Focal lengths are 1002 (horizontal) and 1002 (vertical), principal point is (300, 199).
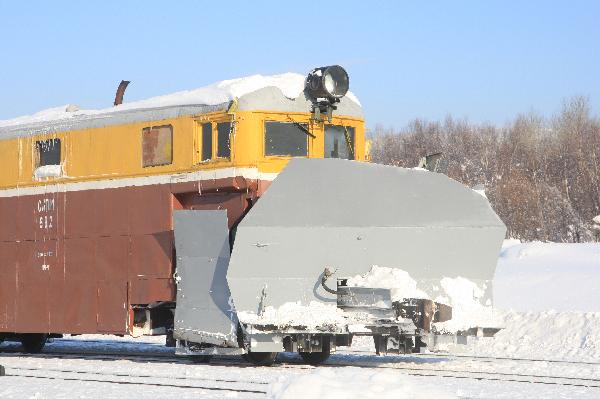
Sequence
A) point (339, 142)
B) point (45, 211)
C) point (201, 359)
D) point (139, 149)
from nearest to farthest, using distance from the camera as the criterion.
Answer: point (339, 142) < point (139, 149) < point (201, 359) < point (45, 211)

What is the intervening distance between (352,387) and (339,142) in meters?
7.36

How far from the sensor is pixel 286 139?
1416 centimetres

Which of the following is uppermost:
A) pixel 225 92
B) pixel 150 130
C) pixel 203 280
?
pixel 225 92

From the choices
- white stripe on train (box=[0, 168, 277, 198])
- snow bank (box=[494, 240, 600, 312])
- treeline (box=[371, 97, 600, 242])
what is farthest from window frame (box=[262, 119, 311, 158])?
treeline (box=[371, 97, 600, 242])

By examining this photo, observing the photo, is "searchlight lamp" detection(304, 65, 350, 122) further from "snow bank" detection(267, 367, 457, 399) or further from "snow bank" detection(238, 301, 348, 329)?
"snow bank" detection(267, 367, 457, 399)

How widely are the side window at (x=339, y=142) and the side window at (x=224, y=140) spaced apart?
1.47 m

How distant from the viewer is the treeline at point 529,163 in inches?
2552

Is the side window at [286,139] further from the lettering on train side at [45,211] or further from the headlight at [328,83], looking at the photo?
the lettering on train side at [45,211]

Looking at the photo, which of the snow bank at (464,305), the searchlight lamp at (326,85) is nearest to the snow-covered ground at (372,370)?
the snow bank at (464,305)

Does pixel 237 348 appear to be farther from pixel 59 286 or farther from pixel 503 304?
pixel 503 304

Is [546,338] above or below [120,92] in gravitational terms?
below

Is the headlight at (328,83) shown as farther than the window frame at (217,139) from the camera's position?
Yes

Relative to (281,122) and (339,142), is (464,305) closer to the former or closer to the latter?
(339,142)

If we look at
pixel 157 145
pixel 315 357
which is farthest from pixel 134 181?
pixel 315 357
